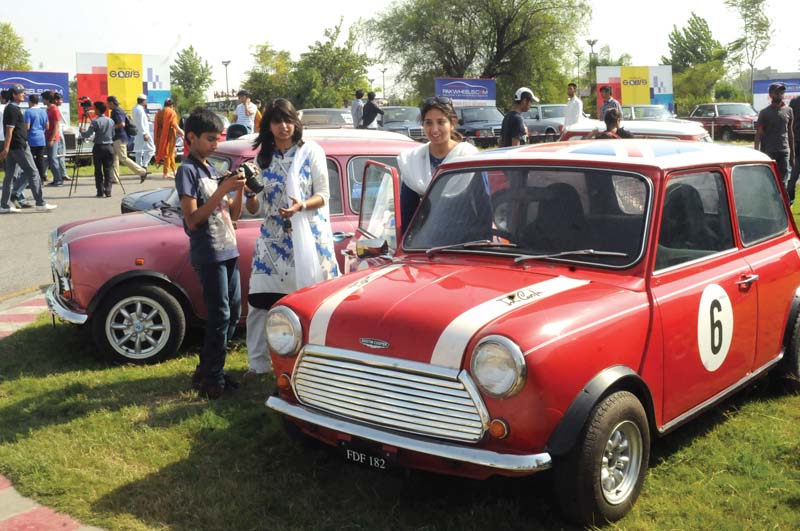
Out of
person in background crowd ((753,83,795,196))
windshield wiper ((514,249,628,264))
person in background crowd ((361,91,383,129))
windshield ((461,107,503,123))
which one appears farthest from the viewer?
windshield ((461,107,503,123))

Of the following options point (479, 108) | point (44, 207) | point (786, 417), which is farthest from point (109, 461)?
point (479, 108)

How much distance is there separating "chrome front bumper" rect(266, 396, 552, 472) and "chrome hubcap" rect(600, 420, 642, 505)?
435mm

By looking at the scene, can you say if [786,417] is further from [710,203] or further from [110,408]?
[110,408]

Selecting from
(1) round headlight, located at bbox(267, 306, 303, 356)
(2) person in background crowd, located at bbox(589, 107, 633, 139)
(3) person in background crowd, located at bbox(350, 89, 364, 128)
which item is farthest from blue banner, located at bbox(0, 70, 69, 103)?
(1) round headlight, located at bbox(267, 306, 303, 356)

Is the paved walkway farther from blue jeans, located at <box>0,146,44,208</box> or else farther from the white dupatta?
blue jeans, located at <box>0,146,44,208</box>

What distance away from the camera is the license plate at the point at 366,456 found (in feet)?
12.0

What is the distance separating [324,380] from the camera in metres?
3.87

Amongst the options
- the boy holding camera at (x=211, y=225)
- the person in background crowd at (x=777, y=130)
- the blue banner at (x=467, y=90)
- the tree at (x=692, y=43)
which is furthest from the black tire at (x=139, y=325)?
the tree at (x=692, y=43)

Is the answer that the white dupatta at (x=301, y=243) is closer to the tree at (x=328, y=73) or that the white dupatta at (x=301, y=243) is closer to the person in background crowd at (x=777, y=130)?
the person in background crowd at (x=777, y=130)

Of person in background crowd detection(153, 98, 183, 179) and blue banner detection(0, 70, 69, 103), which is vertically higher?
blue banner detection(0, 70, 69, 103)

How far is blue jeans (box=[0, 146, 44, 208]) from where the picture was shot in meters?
14.2

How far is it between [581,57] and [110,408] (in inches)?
2290

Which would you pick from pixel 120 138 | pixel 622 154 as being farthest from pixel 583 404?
pixel 120 138

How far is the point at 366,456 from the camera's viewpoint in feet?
12.2
